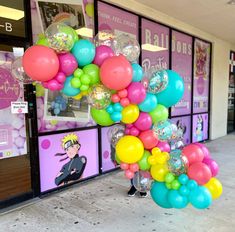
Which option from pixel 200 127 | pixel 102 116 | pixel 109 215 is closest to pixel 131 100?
pixel 102 116

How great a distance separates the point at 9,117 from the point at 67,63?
1531mm

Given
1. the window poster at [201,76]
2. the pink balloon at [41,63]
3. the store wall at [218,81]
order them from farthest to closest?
the store wall at [218,81] → the window poster at [201,76] → the pink balloon at [41,63]

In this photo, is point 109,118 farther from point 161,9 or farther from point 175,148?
point 161,9

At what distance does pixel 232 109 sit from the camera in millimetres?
8180

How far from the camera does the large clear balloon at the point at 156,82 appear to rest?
75.3 inches

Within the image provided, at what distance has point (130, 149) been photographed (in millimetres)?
1861

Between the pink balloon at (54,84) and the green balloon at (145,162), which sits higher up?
the pink balloon at (54,84)

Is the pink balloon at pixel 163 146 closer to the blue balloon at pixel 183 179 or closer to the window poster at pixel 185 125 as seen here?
the blue balloon at pixel 183 179

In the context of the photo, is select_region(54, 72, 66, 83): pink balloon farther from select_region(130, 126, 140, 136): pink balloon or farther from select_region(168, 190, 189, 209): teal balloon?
select_region(168, 190, 189, 209): teal balloon

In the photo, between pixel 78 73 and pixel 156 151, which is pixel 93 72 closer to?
pixel 78 73

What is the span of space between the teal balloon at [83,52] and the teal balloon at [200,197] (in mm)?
1214

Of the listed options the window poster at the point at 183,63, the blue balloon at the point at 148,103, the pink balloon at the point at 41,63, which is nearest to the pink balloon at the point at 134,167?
the blue balloon at the point at 148,103

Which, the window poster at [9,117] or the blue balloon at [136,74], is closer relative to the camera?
the blue balloon at [136,74]

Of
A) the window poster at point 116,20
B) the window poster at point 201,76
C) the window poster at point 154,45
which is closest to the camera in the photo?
the window poster at point 116,20
